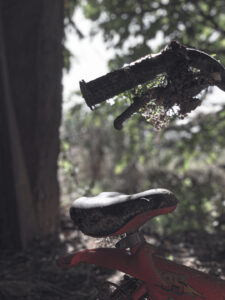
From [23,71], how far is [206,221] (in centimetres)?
346

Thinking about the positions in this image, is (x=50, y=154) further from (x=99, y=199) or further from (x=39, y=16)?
(x=99, y=199)

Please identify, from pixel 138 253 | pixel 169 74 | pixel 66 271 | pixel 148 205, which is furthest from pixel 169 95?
pixel 66 271

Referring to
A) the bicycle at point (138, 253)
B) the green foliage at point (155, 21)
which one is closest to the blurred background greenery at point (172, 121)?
the green foliage at point (155, 21)

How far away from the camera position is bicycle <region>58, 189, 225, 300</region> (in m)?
1.80

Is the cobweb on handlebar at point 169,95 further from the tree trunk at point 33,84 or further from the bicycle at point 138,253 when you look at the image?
the tree trunk at point 33,84

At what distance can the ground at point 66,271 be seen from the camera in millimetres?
2676

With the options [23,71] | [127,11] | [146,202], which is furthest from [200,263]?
[127,11]

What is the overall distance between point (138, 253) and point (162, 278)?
178mm

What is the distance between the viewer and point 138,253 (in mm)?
1935

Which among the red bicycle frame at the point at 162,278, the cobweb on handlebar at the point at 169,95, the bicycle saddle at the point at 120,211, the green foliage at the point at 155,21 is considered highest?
the green foliage at the point at 155,21

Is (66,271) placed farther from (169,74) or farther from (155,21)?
(155,21)

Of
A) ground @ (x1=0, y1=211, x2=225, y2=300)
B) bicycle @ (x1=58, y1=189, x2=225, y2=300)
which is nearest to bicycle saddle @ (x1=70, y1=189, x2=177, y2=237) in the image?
bicycle @ (x1=58, y1=189, x2=225, y2=300)

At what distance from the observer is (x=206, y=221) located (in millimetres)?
5457

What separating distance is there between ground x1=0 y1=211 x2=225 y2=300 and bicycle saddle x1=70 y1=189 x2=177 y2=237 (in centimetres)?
50
